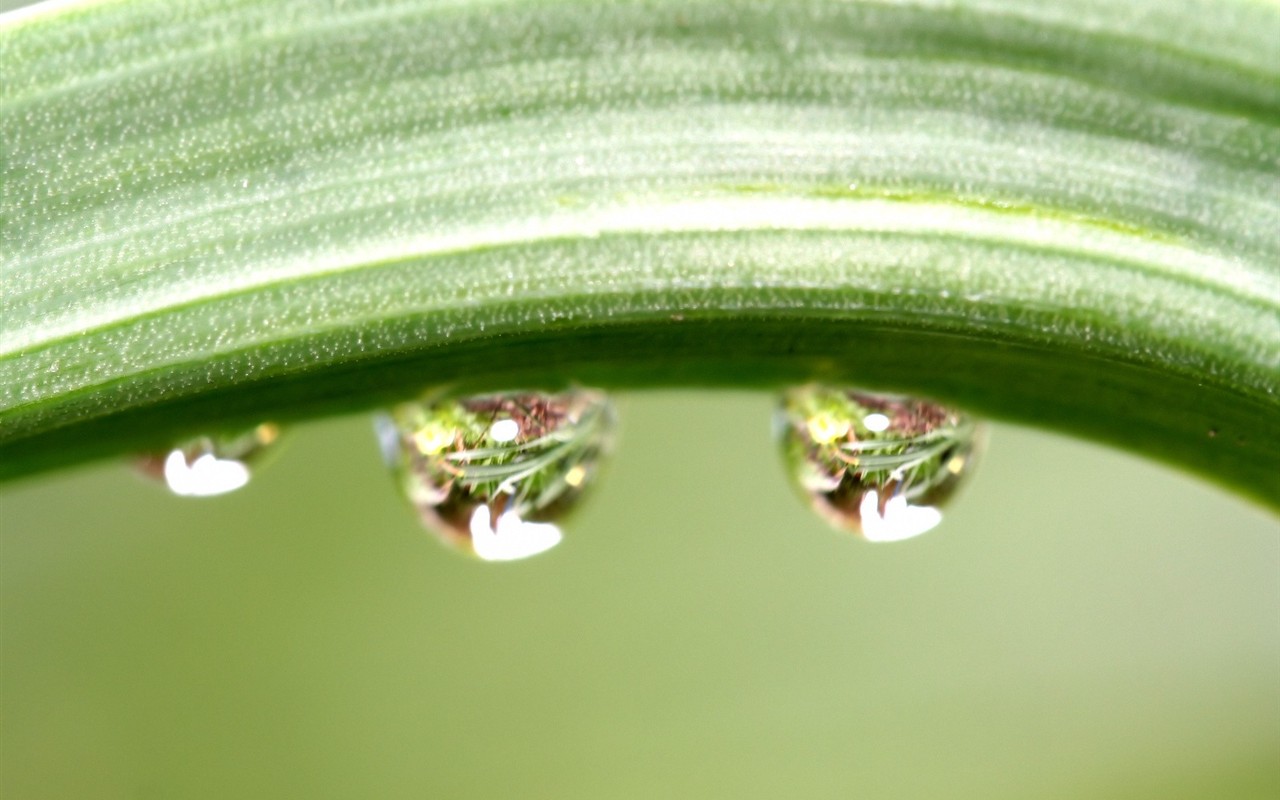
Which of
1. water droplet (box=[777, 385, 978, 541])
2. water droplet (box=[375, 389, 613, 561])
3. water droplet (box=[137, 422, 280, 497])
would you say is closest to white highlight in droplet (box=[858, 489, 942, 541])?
water droplet (box=[777, 385, 978, 541])

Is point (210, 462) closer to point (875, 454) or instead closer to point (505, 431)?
point (505, 431)

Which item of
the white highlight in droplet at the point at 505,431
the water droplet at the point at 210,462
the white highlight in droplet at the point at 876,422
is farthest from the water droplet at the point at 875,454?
the water droplet at the point at 210,462

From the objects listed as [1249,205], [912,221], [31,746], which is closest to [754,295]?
[912,221]

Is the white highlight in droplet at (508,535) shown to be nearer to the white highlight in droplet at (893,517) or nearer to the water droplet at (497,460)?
the water droplet at (497,460)

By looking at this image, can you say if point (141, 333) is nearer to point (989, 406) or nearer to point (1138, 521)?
point (989, 406)

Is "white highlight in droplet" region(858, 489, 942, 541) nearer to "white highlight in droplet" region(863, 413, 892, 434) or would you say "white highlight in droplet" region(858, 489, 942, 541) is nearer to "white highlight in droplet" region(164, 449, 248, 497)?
"white highlight in droplet" region(863, 413, 892, 434)
